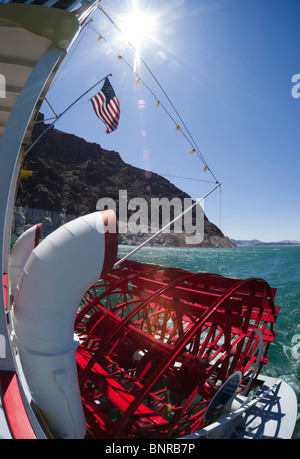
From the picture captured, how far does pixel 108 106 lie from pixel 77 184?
123m

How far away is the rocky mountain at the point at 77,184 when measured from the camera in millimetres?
84238

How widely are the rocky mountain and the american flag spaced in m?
69.3

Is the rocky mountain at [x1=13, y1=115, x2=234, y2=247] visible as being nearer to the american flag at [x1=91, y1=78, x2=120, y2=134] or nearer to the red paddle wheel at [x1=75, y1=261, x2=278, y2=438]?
the american flag at [x1=91, y1=78, x2=120, y2=134]

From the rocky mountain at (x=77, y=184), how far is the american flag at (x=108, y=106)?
69264mm

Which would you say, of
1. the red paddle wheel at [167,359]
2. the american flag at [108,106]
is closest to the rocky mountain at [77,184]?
the american flag at [108,106]

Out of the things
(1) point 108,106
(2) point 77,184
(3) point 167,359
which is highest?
(2) point 77,184

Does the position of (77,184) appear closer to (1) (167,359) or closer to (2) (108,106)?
(2) (108,106)

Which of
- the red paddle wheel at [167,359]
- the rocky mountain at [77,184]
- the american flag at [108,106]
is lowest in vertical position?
the red paddle wheel at [167,359]

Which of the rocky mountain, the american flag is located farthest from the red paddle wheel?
the rocky mountain

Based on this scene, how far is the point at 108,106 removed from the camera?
741 cm

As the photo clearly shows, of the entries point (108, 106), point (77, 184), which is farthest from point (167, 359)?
point (77, 184)

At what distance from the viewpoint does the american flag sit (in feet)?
24.3

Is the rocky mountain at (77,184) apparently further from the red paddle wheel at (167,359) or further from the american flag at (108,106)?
the red paddle wheel at (167,359)
